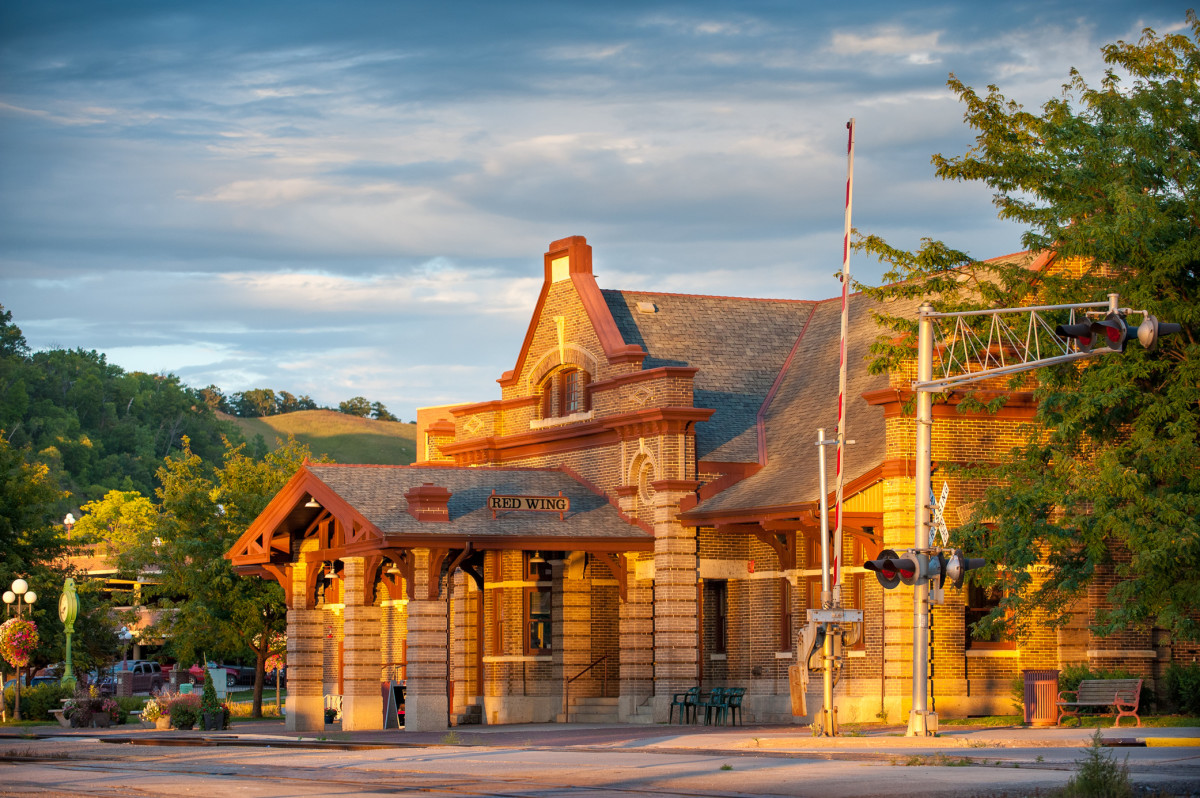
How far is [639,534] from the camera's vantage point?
36594 millimetres

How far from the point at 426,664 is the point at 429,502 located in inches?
133

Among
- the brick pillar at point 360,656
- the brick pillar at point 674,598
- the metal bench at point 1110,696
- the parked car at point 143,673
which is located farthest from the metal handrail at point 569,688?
the parked car at point 143,673

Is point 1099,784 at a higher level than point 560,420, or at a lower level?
lower

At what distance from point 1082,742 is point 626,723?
14453mm

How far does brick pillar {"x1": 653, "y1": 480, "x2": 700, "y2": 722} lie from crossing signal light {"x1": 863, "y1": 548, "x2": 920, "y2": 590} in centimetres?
1182

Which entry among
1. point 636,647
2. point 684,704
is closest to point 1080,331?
point 684,704

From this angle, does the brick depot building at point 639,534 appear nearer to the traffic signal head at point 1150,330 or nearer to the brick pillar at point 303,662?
the brick pillar at point 303,662

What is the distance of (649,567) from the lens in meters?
36.9

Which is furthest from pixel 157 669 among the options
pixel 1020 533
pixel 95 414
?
pixel 95 414

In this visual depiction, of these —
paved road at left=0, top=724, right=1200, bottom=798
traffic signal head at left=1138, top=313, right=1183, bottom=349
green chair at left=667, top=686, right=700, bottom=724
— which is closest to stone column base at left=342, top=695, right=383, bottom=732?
paved road at left=0, top=724, right=1200, bottom=798

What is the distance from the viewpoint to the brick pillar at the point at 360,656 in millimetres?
35375

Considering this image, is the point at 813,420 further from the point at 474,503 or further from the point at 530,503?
the point at 474,503

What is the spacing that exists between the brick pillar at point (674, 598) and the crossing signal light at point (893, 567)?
38.8ft

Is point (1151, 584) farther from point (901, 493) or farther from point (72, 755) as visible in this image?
point (72, 755)
